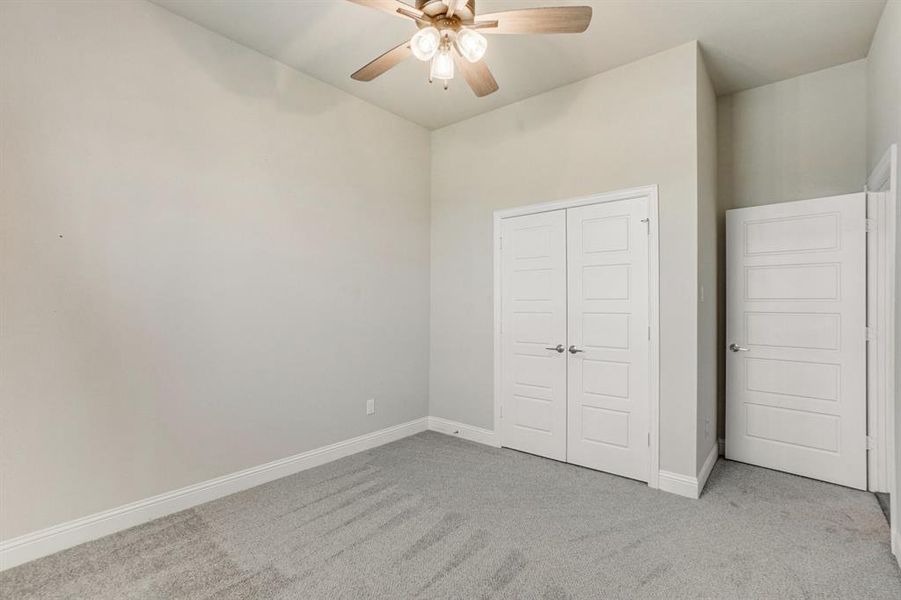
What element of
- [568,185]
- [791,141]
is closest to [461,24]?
[568,185]

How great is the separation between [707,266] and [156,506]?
4053 mm

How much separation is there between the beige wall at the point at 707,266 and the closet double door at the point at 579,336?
36cm

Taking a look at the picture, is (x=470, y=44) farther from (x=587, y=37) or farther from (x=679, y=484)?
(x=679, y=484)

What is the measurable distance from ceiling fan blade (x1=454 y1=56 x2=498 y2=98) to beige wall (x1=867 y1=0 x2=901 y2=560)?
218cm

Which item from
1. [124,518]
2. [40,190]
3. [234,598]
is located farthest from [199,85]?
[234,598]

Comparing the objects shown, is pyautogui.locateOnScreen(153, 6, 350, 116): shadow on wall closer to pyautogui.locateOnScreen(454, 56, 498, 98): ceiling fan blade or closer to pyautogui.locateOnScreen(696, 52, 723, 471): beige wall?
pyautogui.locateOnScreen(454, 56, 498, 98): ceiling fan blade

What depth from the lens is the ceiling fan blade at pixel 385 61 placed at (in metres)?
2.27

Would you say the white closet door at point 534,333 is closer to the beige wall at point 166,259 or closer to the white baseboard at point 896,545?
the beige wall at point 166,259

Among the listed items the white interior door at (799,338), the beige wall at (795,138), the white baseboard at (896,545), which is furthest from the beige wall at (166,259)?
the white baseboard at (896,545)

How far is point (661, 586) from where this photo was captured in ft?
6.69

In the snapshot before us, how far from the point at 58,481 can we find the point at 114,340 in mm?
770

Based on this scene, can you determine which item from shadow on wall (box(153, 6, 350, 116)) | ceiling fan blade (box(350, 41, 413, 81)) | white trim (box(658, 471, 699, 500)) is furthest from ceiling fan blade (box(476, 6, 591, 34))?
white trim (box(658, 471, 699, 500))

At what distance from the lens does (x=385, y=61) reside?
2371mm

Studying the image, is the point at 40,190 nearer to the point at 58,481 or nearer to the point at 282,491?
the point at 58,481
